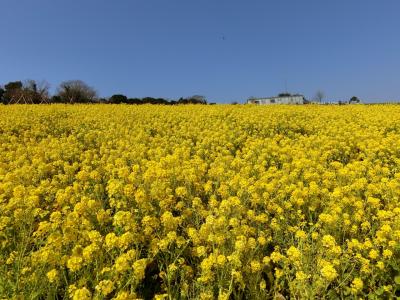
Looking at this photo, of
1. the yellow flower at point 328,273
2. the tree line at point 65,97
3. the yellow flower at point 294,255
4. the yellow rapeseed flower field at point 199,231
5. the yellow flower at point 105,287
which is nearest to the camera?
the yellow flower at point 105,287

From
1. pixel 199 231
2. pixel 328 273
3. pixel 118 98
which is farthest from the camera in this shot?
pixel 118 98

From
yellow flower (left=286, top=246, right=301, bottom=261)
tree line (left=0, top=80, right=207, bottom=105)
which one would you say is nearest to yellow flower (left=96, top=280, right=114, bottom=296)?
yellow flower (left=286, top=246, right=301, bottom=261)

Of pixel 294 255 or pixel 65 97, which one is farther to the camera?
pixel 65 97

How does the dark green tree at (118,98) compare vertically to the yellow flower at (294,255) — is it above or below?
above

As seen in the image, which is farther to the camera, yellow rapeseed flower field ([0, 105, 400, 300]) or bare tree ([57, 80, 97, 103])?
bare tree ([57, 80, 97, 103])

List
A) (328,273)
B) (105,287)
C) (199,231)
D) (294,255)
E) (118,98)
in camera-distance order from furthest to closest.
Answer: (118,98) < (199,231) < (294,255) < (328,273) < (105,287)

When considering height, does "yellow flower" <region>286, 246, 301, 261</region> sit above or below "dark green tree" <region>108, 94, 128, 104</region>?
below

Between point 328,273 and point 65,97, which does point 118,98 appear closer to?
point 65,97

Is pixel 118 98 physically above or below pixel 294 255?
above

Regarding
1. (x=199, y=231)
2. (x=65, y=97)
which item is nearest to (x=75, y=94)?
(x=65, y=97)

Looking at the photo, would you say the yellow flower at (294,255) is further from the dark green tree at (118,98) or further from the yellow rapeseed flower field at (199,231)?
the dark green tree at (118,98)

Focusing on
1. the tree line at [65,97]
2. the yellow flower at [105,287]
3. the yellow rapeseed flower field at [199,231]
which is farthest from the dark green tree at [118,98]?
the yellow flower at [105,287]

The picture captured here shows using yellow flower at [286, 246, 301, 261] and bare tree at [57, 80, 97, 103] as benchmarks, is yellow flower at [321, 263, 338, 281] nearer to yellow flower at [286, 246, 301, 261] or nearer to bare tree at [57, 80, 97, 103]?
yellow flower at [286, 246, 301, 261]

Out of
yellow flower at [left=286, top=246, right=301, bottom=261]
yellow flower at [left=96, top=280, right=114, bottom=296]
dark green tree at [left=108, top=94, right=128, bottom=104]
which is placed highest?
dark green tree at [left=108, top=94, right=128, bottom=104]
